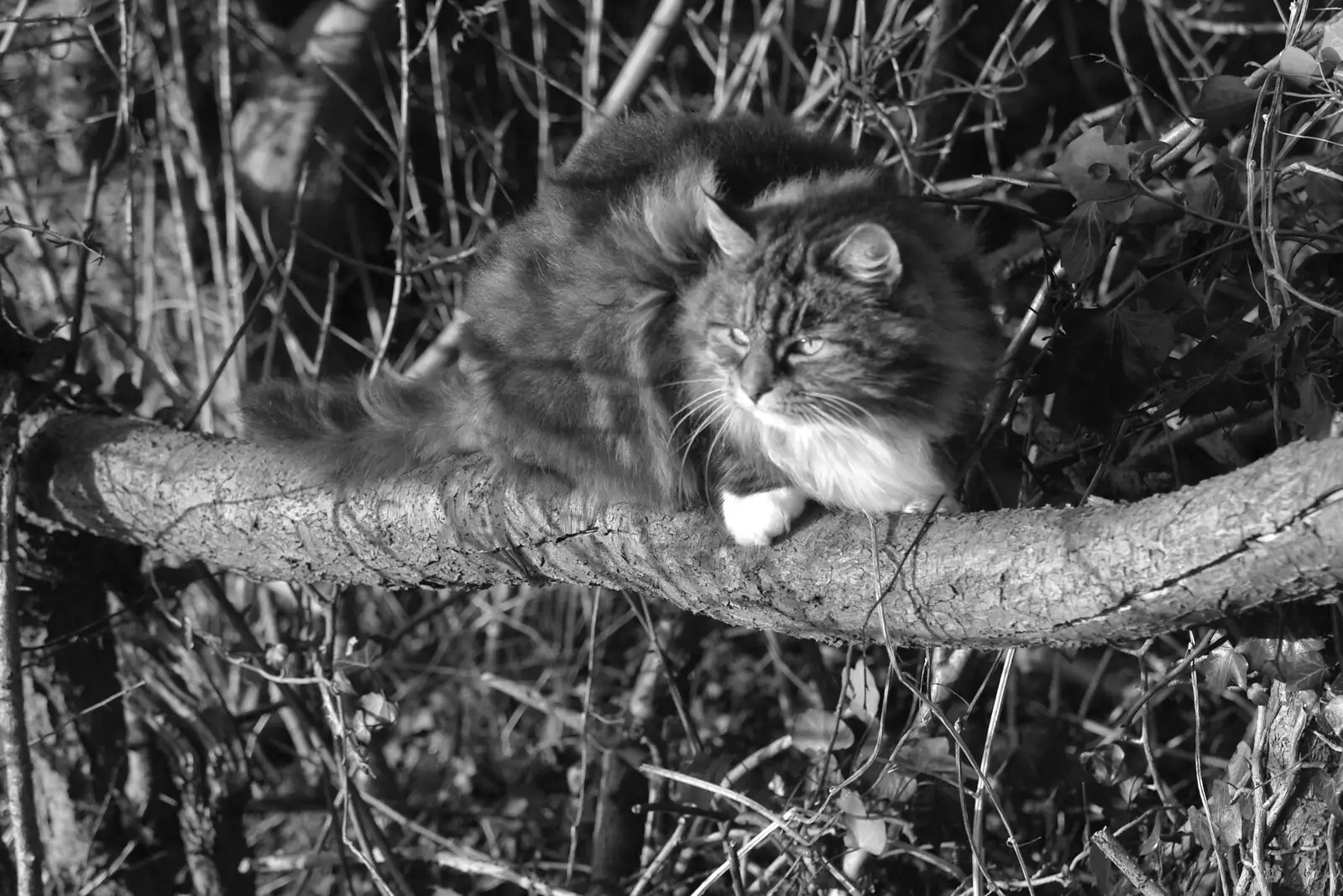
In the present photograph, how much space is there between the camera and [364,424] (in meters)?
2.16

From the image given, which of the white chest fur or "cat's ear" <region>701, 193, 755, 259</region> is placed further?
the white chest fur

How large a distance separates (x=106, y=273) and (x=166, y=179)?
1.28 feet

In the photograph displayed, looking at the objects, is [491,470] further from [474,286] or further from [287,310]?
[287,310]

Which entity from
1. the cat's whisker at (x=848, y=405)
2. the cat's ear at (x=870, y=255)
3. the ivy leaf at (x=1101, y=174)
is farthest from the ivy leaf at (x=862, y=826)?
the ivy leaf at (x=1101, y=174)

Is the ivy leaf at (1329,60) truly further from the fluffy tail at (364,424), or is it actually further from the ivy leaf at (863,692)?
the fluffy tail at (364,424)

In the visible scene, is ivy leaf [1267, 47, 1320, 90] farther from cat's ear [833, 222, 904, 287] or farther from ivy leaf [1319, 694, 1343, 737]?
ivy leaf [1319, 694, 1343, 737]

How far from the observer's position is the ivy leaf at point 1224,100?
1631mm

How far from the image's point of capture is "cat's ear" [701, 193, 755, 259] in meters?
1.73

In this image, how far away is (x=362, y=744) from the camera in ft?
7.74

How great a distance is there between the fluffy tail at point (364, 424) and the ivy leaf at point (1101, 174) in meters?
1.14

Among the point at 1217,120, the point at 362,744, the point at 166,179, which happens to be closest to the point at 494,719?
the point at 362,744

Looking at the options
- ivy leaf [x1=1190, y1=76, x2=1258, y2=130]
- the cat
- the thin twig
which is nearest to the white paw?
the cat

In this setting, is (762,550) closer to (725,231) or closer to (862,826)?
(725,231)

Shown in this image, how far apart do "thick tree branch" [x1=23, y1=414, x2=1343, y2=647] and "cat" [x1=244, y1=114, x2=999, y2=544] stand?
0.27 feet
